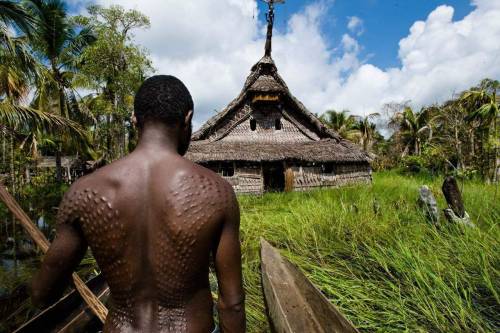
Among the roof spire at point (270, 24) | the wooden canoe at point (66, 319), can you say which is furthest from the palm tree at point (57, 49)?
the wooden canoe at point (66, 319)

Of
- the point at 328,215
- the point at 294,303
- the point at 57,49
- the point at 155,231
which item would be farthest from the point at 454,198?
the point at 57,49

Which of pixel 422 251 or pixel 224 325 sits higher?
pixel 224 325

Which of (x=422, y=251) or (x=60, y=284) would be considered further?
(x=422, y=251)

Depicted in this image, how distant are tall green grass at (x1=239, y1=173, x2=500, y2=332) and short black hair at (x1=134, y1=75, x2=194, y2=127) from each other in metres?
2.30

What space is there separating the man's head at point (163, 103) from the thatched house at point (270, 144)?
10.5 metres

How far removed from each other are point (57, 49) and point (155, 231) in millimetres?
15734

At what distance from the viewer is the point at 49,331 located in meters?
2.46

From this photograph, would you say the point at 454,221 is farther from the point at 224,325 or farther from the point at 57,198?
the point at 57,198

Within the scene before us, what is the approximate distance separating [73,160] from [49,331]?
23.9m

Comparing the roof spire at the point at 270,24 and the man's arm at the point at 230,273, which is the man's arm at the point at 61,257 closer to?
the man's arm at the point at 230,273

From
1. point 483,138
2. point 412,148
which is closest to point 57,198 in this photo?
point 483,138

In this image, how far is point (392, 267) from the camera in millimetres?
3029

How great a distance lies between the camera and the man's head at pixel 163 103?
1.03m

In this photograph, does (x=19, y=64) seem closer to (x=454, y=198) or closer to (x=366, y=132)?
(x=454, y=198)
